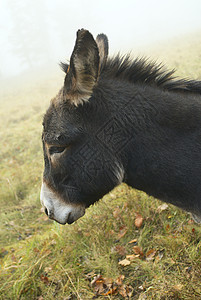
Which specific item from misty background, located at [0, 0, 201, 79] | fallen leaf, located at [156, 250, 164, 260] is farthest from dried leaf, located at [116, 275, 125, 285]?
misty background, located at [0, 0, 201, 79]

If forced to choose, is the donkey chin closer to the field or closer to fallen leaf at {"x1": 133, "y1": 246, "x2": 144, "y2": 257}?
the field

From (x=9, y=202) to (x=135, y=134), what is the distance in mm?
4915

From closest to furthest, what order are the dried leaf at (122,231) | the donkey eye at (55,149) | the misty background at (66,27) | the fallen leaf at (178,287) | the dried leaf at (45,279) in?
the donkey eye at (55,149)
the fallen leaf at (178,287)
the dried leaf at (45,279)
the dried leaf at (122,231)
the misty background at (66,27)

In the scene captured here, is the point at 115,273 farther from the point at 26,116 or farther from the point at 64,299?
the point at 26,116

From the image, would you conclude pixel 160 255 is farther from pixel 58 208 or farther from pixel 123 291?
pixel 58 208

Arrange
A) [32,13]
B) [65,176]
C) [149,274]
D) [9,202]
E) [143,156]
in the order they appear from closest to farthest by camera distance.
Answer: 1. [143,156]
2. [65,176]
3. [149,274]
4. [9,202]
5. [32,13]

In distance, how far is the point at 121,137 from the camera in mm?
2023

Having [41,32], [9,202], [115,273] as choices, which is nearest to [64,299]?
[115,273]

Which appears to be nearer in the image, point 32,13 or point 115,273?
point 115,273

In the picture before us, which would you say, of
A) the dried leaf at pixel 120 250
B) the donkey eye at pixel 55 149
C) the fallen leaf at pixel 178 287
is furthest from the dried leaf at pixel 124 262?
the donkey eye at pixel 55 149

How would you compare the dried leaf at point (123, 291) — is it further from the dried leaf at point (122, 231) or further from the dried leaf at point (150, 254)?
the dried leaf at point (122, 231)

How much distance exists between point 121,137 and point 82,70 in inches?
24.8

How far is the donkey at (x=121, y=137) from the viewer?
1923mm

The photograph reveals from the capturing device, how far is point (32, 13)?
58094 millimetres
